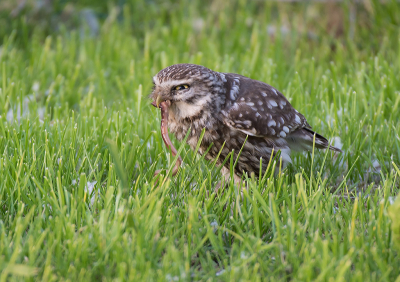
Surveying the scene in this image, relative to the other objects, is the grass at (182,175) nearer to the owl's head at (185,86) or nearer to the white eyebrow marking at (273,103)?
the owl's head at (185,86)

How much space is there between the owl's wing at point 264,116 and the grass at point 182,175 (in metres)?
0.24

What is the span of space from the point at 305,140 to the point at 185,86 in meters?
1.13

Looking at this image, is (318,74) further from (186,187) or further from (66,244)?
(66,244)

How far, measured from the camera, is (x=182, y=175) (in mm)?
3094

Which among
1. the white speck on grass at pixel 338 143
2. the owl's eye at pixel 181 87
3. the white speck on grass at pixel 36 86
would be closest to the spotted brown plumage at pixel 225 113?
the owl's eye at pixel 181 87

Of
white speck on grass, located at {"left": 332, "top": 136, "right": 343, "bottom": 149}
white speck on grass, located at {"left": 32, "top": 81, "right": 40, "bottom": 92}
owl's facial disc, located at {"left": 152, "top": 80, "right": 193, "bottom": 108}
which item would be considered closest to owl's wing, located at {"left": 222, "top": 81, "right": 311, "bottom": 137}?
owl's facial disc, located at {"left": 152, "top": 80, "right": 193, "bottom": 108}

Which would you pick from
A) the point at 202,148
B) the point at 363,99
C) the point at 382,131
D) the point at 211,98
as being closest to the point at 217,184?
the point at 202,148

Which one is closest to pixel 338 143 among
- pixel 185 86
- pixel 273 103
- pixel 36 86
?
pixel 273 103

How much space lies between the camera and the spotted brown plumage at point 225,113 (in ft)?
11.0

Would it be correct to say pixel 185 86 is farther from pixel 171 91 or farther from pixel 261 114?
pixel 261 114

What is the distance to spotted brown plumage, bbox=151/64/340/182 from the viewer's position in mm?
3348

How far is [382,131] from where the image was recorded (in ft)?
13.1

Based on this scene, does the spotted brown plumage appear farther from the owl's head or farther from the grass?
the grass

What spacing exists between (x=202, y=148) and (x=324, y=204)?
1.05 meters
